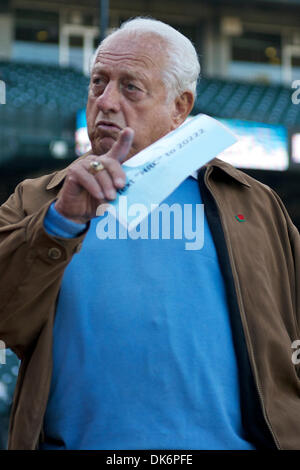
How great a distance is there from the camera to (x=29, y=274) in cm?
189

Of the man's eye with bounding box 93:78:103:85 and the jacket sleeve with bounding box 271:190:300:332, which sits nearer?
the jacket sleeve with bounding box 271:190:300:332

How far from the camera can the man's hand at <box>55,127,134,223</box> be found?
1719 millimetres

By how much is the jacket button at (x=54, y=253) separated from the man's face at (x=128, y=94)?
57 centimetres

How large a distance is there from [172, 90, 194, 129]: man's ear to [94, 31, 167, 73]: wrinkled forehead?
149mm

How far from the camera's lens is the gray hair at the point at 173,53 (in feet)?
8.34

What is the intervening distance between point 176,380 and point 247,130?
44.7ft

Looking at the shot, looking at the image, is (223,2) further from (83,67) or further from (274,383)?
(274,383)

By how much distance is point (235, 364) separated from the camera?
6.97ft

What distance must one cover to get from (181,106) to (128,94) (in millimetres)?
297

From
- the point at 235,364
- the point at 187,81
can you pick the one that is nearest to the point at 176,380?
the point at 235,364

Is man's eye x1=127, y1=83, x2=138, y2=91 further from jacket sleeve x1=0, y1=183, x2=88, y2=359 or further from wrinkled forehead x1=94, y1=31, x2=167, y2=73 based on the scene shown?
jacket sleeve x1=0, y1=183, x2=88, y2=359

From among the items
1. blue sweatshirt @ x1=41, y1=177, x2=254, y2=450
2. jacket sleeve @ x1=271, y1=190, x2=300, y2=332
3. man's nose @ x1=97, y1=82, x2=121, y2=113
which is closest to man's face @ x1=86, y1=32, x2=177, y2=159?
→ man's nose @ x1=97, y1=82, x2=121, y2=113

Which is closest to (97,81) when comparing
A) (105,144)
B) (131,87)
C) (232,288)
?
(131,87)

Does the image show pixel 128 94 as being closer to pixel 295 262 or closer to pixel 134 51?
pixel 134 51
